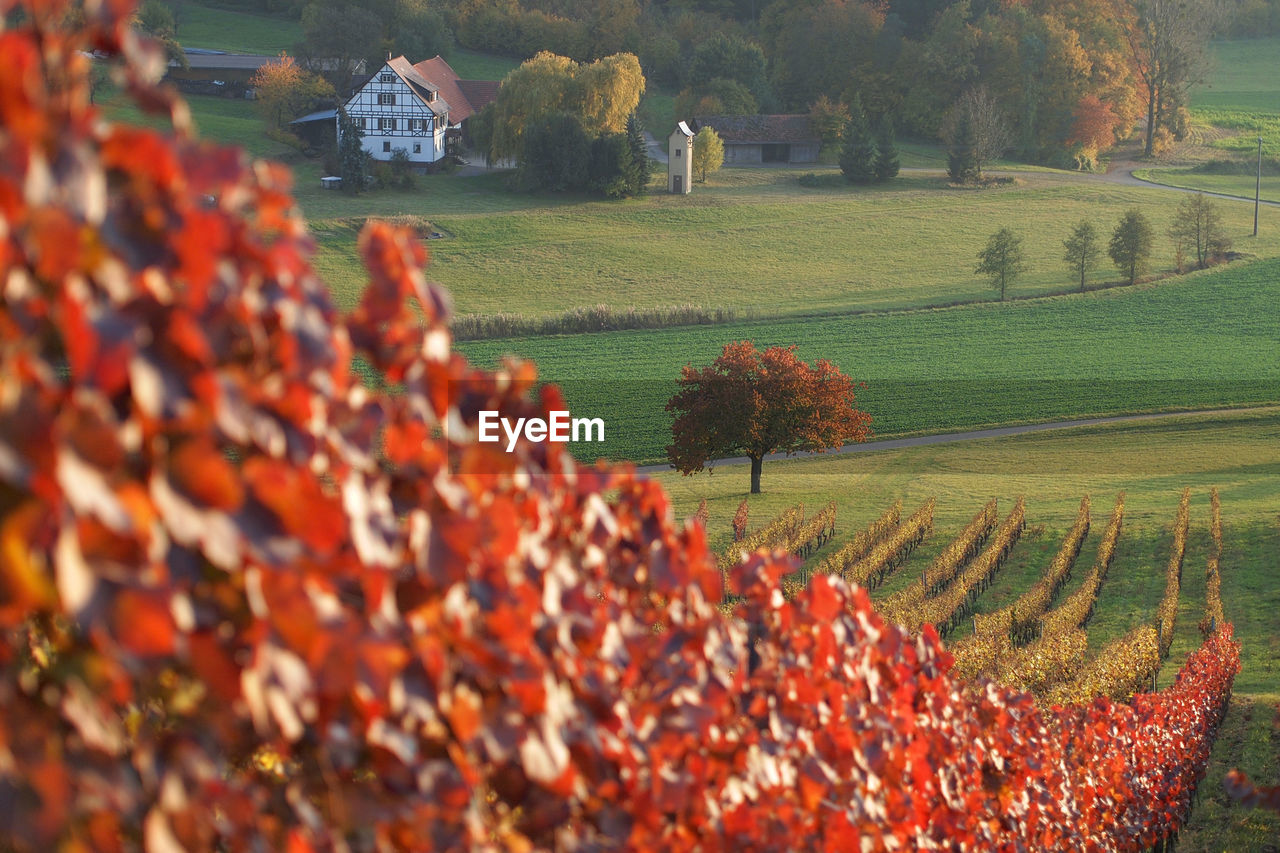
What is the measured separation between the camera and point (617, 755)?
2316mm

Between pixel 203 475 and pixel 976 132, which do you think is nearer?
pixel 203 475

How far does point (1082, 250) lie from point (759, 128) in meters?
28.1

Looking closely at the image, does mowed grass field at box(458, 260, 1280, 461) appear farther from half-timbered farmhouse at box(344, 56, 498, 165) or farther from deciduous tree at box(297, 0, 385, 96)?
deciduous tree at box(297, 0, 385, 96)

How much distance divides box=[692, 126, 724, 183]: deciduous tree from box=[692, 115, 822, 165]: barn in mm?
5877

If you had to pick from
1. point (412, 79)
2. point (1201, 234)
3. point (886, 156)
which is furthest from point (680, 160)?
point (1201, 234)

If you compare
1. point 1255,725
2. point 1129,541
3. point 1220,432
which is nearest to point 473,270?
point 1220,432

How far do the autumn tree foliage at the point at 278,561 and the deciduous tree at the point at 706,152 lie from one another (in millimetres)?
72113

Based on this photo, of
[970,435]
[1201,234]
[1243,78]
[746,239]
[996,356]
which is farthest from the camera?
[1243,78]

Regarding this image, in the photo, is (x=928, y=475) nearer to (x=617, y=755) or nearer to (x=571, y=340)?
(x=571, y=340)

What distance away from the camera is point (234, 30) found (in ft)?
315

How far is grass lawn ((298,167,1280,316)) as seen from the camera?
58812 millimetres

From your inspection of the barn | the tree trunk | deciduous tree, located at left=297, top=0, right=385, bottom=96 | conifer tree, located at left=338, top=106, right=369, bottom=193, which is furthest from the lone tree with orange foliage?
the tree trunk

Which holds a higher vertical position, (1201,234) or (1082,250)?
(1201,234)

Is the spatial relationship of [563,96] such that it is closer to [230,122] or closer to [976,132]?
[230,122]
